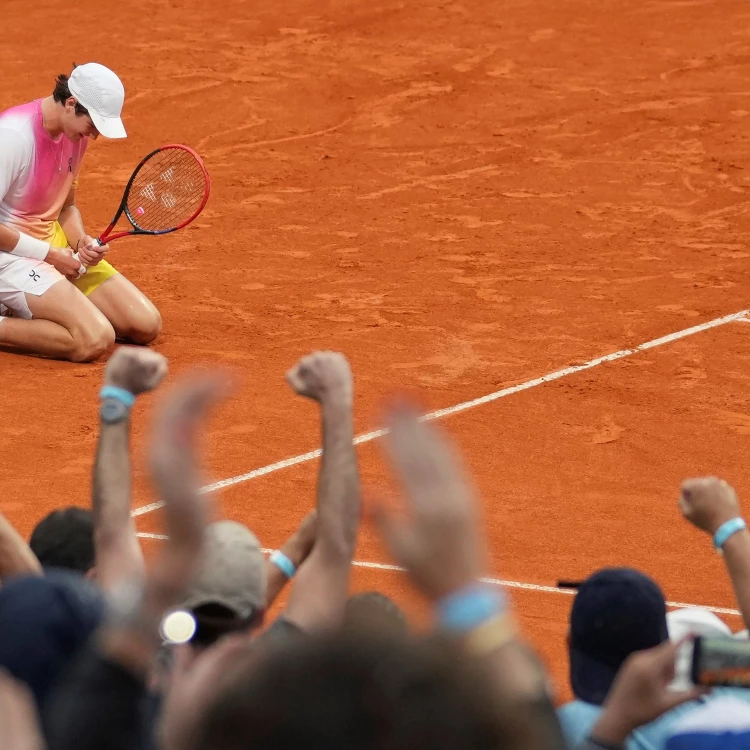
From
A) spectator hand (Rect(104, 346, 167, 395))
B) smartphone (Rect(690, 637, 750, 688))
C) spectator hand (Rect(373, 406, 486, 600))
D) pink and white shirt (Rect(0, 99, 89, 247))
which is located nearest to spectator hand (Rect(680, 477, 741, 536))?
smartphone (Rect(690, 637, 750, 688))

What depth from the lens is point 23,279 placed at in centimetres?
882

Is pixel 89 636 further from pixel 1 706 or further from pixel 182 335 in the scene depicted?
pixel 182 335

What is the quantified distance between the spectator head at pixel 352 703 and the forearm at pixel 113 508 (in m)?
1.68

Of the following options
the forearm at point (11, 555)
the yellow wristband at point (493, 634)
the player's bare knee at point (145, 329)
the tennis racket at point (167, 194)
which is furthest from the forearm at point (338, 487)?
the tennis racket at point (167, 194)

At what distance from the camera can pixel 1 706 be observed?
227cm

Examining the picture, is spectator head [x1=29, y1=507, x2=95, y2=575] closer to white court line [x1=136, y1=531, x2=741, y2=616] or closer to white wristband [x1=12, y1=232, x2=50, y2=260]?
white court line [x1=136, y1=531, x2=741, y2=616]

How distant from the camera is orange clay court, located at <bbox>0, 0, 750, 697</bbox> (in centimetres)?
726

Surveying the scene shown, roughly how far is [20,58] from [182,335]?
8.39 m

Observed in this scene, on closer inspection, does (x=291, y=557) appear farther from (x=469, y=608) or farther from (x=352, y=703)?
(x=352, y=703)

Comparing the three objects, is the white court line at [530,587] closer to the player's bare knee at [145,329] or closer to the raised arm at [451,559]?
the player's bare knee at [145,329]

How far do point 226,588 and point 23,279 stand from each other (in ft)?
20.1

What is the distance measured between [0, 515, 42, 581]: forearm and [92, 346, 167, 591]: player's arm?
0.82ft

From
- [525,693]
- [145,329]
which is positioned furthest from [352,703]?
[145,329]

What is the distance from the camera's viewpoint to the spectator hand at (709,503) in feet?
11.7
